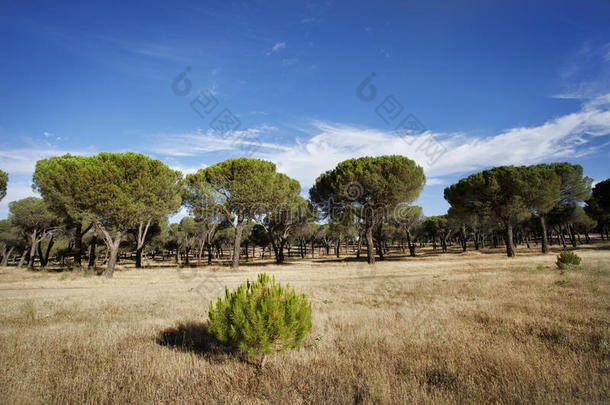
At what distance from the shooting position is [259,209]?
3288 cm

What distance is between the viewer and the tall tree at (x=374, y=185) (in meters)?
Answer: 31.6

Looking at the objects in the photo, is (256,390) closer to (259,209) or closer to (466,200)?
(259,209)

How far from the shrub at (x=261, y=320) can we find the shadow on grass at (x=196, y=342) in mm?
1008

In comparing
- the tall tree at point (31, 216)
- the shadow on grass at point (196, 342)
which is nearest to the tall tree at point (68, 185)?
the tall tree at point (31, 216)

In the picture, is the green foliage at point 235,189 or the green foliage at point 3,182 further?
the green foliage at point 235,189

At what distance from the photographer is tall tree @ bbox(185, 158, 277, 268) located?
31.0 m

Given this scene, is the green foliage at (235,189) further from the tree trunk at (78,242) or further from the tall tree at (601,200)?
the tall tree at (601,200)

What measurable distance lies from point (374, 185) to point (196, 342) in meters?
27.8

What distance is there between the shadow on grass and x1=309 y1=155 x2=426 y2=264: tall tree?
88.0ft

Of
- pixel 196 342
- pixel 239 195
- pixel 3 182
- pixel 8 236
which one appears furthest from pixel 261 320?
pixel 8 236

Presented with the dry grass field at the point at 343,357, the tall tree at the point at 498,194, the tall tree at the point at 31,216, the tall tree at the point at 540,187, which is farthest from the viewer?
the tall tree at the point at 31,216

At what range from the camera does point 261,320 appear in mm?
4586

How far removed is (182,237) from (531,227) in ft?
265

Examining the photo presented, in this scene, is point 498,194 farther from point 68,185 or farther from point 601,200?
point 68,185
